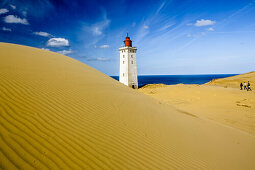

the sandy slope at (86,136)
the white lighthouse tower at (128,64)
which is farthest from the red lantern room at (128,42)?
the sandy slope at (86,136)

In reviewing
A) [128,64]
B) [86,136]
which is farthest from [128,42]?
[86,136]

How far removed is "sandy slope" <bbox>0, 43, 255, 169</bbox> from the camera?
7.07 feet

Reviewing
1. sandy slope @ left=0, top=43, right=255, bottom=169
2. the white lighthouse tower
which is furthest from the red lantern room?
sandy slope @ left=0, top=43, right=255, bottom=169

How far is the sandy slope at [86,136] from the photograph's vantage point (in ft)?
7.07

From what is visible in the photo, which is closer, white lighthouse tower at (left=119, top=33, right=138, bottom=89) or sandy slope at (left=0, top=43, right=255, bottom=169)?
sandy slope at (left=0, top=43, right=255, bottom=169)

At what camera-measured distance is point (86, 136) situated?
8.96 ft

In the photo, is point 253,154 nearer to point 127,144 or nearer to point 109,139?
point 127,144

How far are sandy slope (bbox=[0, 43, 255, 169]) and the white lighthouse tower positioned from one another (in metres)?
22.2

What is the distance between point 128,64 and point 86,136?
24.5 metres

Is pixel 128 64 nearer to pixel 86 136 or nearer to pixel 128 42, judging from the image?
pixel 128 42

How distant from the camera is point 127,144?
2977mm

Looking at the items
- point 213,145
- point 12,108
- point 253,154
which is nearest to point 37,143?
point 12,108

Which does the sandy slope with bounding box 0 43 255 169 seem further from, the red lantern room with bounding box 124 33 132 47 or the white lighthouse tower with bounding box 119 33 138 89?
the red lantern room with bounding box 124 33 132 47

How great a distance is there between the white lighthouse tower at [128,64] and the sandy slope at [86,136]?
22161mm
